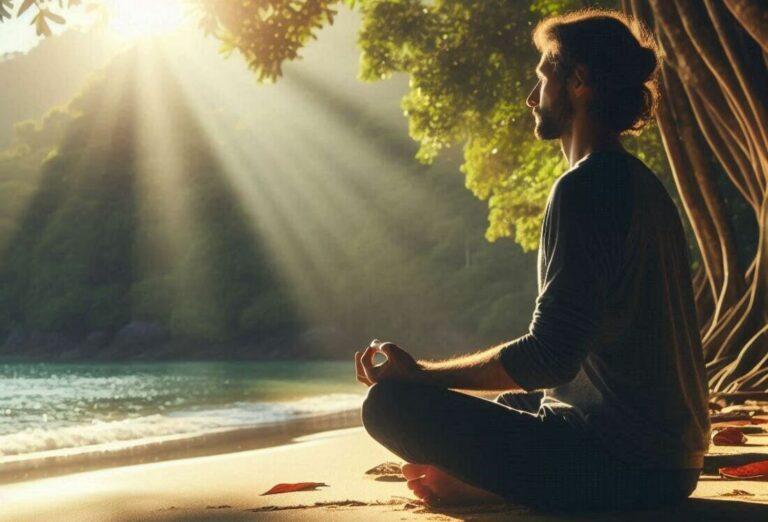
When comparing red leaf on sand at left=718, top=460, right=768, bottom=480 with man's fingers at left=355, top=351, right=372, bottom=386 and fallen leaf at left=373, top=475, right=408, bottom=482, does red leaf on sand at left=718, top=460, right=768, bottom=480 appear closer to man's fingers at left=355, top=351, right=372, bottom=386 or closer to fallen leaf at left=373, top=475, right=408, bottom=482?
fallen leaf at left=373, top=475, right=408, bottom=482

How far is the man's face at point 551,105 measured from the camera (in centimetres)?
316

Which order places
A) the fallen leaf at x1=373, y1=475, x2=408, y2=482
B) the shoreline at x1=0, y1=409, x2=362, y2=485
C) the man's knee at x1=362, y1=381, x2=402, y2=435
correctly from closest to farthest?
1. the man's knee at x1=362, y1=381, x2=402, y2=435
2. the fallen leaf at x1=373, y1=475, x2=408, y2=482
3. the shoreline at x1=0, y1=409, x2=362, y2=485

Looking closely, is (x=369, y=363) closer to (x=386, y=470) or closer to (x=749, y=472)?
(x=749, y=472)

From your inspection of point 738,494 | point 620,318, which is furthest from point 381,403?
point 738,494

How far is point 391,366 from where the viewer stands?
3.25 metres

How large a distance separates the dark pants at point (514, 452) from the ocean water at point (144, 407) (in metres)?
8.19

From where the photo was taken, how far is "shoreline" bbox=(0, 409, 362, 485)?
8.63 m

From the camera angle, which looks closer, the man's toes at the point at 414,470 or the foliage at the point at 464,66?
the man's toes at the point at 414,470

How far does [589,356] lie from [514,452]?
1.25 ft

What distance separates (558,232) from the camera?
292 cm

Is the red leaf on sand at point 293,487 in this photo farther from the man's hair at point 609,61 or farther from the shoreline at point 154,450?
the shoreline at point 154,450

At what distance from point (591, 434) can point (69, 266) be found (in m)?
64.7

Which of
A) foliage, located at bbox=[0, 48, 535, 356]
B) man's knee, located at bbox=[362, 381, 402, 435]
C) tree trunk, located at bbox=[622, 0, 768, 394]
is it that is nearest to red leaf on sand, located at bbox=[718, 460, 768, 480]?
man's knee, located at bbox=[362, 381, 402, 435]

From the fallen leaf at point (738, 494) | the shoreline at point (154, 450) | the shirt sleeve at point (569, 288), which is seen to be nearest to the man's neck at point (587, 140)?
the shirt sleeve at point (569, 288)
